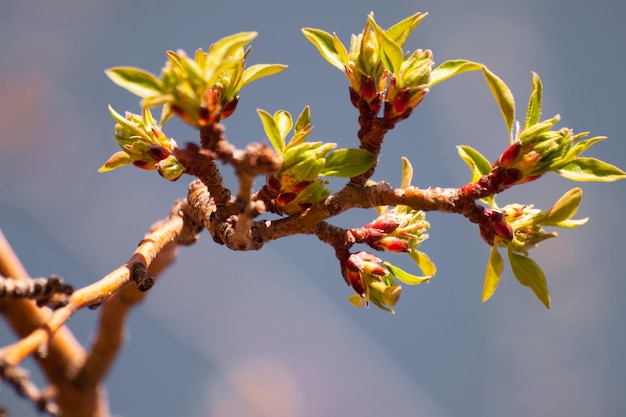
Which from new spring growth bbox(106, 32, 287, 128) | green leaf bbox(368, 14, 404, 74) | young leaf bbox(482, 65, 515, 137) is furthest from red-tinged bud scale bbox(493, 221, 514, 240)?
new spring growth bbox(106, 32, 287, 128)

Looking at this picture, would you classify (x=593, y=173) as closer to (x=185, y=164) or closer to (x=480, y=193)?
(x=480, y=193)

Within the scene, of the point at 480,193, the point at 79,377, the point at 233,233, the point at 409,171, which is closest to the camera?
the point at 233,233

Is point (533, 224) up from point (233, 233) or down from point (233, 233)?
down

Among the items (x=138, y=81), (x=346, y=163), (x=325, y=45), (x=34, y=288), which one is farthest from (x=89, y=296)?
(x=325, y=45)

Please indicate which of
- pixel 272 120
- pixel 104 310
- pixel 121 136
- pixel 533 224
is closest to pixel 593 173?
pixel 533 224

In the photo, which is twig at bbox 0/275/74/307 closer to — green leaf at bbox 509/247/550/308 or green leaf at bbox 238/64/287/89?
green leaf at bbox 238/64/287/89

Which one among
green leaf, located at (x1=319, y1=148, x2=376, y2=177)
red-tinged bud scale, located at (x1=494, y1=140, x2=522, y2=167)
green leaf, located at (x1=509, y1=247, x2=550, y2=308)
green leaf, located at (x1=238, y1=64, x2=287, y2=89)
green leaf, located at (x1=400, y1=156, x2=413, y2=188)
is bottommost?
green leaf, located at (x1=509, y1=247, x2=550, y2=308)
